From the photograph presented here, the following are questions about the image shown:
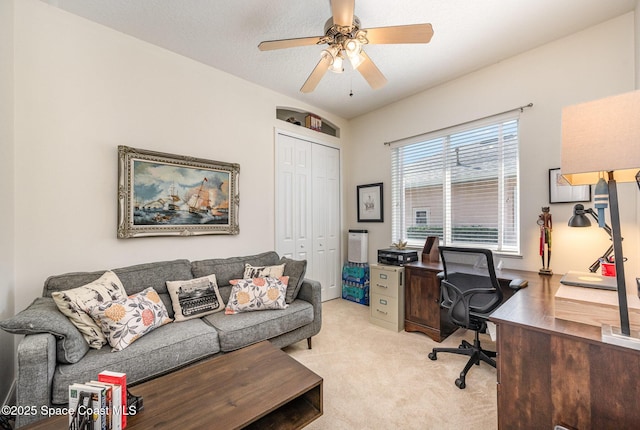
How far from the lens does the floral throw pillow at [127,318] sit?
1.66 m

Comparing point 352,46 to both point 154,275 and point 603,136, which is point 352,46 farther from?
point 154,275

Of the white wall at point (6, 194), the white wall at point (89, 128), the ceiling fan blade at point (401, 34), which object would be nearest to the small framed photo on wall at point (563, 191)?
the ceiling fan blade at point (401, 34)

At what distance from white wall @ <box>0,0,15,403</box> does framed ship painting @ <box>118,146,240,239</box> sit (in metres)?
0.62

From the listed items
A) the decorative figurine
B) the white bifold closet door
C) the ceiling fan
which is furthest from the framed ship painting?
the decorative figurine

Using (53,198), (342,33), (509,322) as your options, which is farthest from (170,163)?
(509,322)

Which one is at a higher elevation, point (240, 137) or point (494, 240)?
point (240, 137)

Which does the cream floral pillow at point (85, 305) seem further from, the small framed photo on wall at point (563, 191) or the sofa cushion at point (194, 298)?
the small framed photo on wall at point (563, 191)

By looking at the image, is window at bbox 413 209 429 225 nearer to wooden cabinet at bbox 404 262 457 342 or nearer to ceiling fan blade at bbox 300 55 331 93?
wooden cabinet at bbox 404 262 457 342

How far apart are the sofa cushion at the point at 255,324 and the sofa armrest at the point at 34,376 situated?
2.97 feet

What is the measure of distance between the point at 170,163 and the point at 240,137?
2.82ft

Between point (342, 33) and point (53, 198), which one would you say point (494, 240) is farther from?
point (53, 198)

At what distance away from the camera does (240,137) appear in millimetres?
3084

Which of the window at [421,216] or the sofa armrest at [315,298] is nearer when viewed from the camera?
the sofa armrest at [315,298]

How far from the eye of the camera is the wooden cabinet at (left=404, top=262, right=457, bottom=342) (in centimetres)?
266
